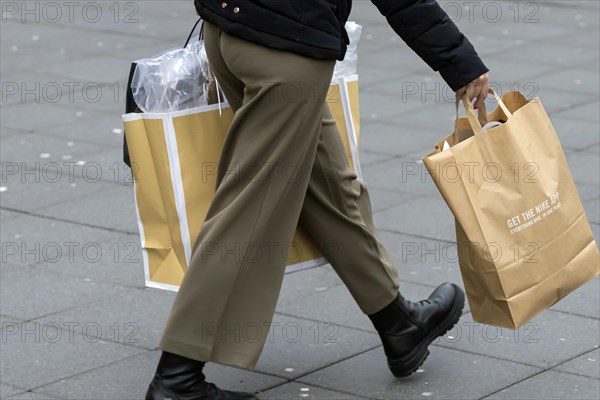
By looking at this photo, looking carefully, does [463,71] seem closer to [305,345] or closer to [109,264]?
[305,345]

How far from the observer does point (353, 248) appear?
4066 mm

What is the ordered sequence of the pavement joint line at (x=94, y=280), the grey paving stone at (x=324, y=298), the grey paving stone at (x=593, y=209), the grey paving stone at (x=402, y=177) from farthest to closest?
1. the grey paving stone at (x=402, y=177)
2. the grey paving stone at (x=593, y=209)
3. the pavement joint line at (x=94, y=280)
4. the grey paving stone at (x=324, y=298)

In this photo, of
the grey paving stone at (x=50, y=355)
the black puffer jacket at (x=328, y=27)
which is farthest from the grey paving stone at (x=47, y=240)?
the black puffer jacket at (x=328, y=27)

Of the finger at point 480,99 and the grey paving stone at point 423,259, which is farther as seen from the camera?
the grey paving stone at point 423,259

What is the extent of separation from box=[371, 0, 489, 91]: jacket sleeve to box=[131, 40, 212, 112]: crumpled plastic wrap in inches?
24.0

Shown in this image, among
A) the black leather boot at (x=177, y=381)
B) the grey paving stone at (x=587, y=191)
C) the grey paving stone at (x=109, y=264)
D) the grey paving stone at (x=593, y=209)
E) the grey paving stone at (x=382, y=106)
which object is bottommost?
the grey paving stone at (x=382, y=106)

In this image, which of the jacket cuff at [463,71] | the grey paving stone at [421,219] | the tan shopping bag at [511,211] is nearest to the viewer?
the tan shopping bag at [511,211]

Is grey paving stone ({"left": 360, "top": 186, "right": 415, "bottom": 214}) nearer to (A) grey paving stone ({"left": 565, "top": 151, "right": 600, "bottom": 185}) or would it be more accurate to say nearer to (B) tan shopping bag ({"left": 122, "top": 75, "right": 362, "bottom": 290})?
(A) grey paving stone ({"left": 565, "top": 151, "right": 600, "bottom": 185})

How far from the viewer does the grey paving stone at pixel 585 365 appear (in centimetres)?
422

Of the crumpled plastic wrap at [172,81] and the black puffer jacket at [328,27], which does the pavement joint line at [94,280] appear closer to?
the crumpled plastic wrap at [172,81]

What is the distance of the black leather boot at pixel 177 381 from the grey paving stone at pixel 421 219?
2.14 meters

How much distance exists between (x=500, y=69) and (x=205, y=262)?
5.87 meters

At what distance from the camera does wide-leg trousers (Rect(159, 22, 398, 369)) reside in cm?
366

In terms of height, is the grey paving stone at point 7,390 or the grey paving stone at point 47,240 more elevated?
the grey paving stone at point 7,390
